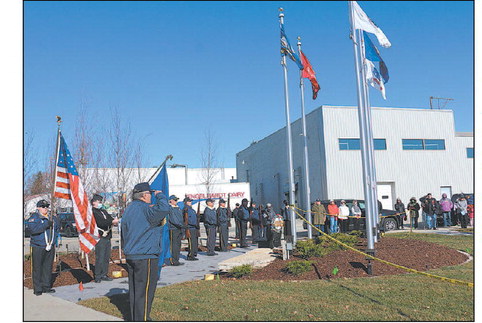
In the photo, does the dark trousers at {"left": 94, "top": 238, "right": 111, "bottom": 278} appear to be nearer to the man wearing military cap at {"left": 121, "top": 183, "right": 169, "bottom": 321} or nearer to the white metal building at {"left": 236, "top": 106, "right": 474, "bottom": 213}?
the man wearing military cap at {"left": 121, "top": 183, "right": 169, "bottom": 321}

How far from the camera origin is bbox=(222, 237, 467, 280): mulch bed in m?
9.46

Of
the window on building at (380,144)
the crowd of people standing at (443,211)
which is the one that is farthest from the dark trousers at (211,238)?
the window on building at (380,144)

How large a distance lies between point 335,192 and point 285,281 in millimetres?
25146

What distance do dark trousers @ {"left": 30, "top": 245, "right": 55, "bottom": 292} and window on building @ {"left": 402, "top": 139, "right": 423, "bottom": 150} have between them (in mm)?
31466

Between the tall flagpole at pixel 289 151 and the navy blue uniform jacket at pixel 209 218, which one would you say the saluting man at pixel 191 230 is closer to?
the navy blue uniform jacket at pixel 209 218

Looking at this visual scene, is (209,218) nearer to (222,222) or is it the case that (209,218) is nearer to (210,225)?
(210,225)

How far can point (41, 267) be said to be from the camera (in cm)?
902

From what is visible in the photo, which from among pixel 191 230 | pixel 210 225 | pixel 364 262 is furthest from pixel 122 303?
pixel 210 225

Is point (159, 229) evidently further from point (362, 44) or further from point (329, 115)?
point (329, 115)

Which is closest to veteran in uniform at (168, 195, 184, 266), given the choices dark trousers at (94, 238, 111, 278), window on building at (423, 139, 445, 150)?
dark trousers at (94, 238, 111, 278)

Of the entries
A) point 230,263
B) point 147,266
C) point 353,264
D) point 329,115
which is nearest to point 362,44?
point 353,264

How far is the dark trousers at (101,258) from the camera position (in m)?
10.2

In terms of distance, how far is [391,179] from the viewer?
34.7 meters

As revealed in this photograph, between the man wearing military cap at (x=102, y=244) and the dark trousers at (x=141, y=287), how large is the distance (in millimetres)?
4118
